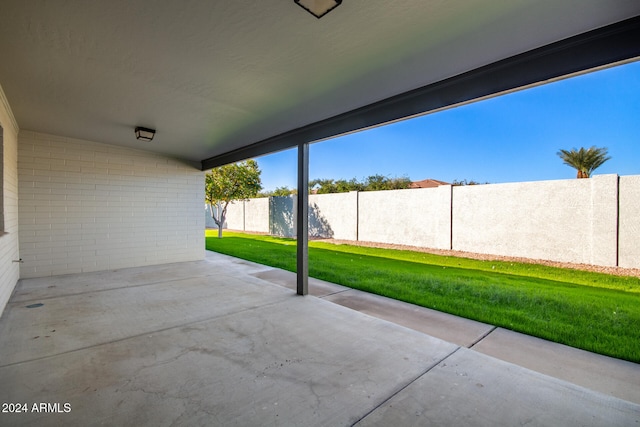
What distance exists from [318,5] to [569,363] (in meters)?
3.47

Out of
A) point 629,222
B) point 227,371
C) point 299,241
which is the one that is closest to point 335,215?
point 299,241

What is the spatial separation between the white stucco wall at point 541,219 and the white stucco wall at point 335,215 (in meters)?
3.90

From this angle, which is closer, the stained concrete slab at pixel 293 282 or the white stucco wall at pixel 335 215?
the stained concrete slab at pixel 293 282

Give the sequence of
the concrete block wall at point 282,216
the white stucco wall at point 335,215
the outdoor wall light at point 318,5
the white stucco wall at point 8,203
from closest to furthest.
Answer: the outdoor wall light at point 318,5, the white stucco wall at point 8,203, the white stucco wall at point 335,215, the concrete block wall at point 282,216

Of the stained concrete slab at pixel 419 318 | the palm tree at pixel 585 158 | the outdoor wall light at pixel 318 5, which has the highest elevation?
the palm tree at pixel 585 158

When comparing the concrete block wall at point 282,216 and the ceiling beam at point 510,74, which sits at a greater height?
the ceiling beam at point 510,74

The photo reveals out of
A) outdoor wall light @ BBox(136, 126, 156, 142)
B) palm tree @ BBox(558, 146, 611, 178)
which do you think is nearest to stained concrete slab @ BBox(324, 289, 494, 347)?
outdoor wall light @ BBox(136, 126, 156, 142)

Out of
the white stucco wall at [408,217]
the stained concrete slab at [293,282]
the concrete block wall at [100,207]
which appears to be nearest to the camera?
the stained concrete slab at [293,282]

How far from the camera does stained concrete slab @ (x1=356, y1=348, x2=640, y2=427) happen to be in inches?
67.6

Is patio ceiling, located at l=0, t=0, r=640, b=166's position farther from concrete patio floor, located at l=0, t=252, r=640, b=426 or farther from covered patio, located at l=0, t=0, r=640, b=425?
concrete patio floor, located at l=0, t=252, r=640, b=426

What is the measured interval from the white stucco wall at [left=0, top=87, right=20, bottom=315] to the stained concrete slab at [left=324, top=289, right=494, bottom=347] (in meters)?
4.21

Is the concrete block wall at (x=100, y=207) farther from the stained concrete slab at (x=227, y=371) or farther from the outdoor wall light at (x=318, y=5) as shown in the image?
the outdoor wall light at (x=318, y=5)

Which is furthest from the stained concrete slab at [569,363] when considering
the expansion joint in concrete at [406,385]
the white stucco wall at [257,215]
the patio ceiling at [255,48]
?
the white stucco wall at [257,215]

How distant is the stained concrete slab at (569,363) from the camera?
209 centimetres
